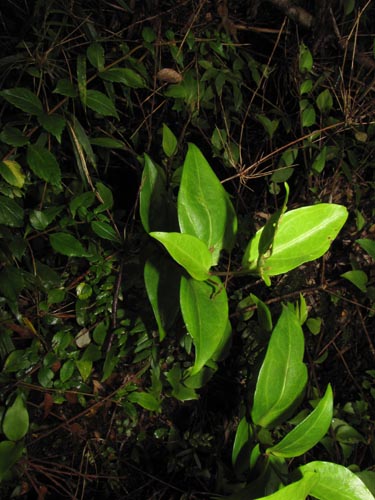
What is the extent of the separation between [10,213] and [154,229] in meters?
0.22

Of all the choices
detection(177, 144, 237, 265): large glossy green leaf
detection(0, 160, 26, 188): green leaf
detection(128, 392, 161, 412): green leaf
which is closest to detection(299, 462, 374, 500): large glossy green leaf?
detection(177, 144, 237, 265): large glossy green leaf

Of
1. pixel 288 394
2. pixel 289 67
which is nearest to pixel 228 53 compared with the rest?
pixel 289 67

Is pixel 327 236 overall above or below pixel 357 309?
above

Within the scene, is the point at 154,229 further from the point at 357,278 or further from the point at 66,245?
the point at 357,278

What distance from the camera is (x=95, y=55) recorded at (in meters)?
0.74

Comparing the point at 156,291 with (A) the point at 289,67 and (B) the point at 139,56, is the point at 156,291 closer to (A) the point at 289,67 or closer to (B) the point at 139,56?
(B) the point at 139,56

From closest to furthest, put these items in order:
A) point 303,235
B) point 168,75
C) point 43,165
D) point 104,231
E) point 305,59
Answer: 1. point 303,235
2. point 43,165
3. point 104,231
4. point 168,75
5. point 305,59

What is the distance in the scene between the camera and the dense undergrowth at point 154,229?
0.71m

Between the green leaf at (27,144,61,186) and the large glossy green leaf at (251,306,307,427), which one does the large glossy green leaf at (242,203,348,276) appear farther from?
the green leaf at (27,144,61,186)

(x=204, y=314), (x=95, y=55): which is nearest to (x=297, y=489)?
(x=204, y=314)

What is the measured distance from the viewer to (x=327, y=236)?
0.51 m

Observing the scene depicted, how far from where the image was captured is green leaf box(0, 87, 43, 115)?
25.0 inches

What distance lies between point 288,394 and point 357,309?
0.64 meters

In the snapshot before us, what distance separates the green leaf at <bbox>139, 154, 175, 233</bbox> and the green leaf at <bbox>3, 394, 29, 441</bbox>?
0.43 m
